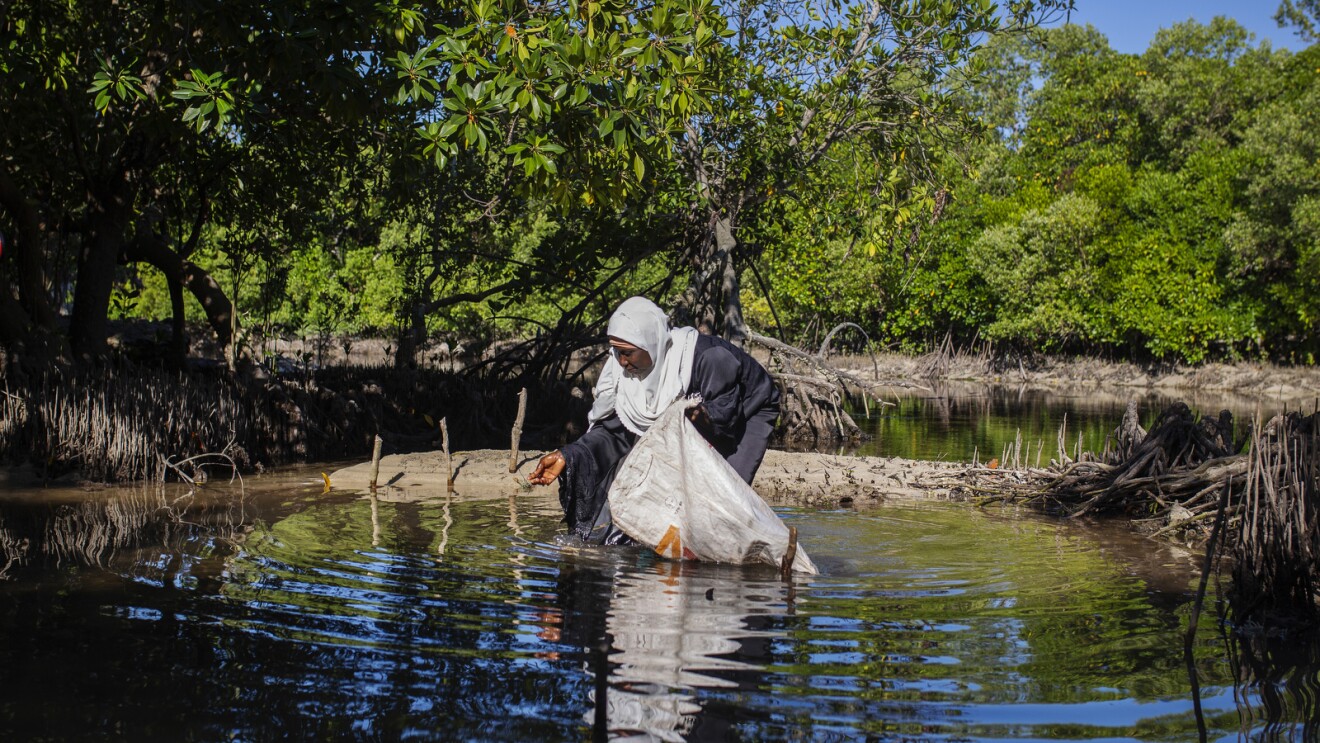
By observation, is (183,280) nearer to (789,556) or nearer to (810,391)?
(810,391)

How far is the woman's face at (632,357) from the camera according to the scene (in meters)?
5.70

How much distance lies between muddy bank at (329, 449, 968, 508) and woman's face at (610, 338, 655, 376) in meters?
3.36

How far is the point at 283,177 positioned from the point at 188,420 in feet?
12.6

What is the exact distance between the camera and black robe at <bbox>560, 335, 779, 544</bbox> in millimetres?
5836

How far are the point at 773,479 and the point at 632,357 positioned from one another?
14.7 feet

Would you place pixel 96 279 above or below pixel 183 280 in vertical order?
below

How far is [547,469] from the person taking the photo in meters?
5.89

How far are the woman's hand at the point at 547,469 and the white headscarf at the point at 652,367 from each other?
46 cm

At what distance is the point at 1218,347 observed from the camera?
2628cm

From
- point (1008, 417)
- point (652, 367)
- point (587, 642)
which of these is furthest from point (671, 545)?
point (1008, 417)

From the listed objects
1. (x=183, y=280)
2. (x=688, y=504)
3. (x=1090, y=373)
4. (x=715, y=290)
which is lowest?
(x=688, y=504)

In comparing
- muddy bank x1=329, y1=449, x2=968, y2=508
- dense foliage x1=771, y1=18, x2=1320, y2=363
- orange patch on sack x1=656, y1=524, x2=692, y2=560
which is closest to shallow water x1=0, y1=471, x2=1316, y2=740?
orange patch on sack x1=656, y1=524, x2=692, y2=560

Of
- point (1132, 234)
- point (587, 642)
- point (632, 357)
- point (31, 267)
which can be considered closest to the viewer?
point (587, 642)

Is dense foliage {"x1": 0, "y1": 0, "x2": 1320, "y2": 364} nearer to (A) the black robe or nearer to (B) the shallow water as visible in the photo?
(A) the black robe
